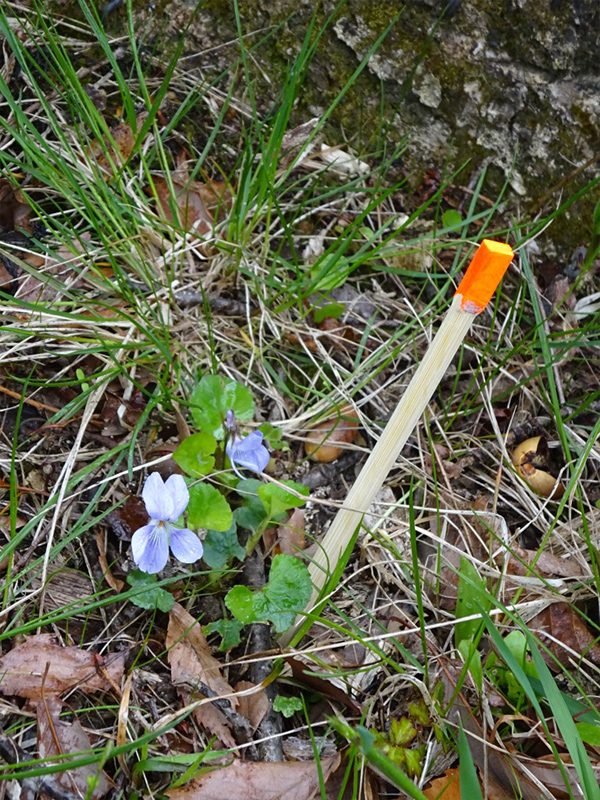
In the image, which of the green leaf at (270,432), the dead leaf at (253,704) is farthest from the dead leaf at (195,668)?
the green leaf at (270,432)

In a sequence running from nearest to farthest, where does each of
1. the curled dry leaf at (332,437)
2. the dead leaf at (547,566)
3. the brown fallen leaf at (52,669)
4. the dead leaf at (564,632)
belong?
the brown fallen leaf at (52,669) → the dead leaf at (564,632) → the dead leaf at (547,566) → the curled dry leaf at (332,437)

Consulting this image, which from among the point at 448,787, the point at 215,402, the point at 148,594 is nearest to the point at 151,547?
the point at 148,594

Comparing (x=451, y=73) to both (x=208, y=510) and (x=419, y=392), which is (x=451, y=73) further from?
(x=208, y=510)

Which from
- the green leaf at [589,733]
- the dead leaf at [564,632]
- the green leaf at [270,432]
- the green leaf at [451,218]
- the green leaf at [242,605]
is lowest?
the green leaf at [242,605]

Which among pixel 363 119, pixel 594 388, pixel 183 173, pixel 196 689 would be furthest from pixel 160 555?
pixel 363 119

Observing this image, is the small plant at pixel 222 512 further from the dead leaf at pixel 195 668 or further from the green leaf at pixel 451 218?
the green leaf at pixel 451 218

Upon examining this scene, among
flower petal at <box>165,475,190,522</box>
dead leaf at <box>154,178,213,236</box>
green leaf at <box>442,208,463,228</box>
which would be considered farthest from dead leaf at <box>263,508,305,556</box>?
green leaf at <box>442,208,463,228</box>
